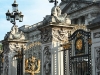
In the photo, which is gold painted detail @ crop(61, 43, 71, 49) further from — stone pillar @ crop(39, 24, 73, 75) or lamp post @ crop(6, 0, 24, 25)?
lamp post @ crop(6, 0, 24, 25)

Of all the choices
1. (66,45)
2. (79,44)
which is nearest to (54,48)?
(66,45)

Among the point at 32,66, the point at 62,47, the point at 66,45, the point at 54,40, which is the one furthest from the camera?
the point at 32,66

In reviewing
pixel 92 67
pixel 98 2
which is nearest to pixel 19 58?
pixel 92 67

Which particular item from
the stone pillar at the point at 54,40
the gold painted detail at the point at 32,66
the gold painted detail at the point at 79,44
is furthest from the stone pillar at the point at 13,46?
the gold painted detail at the point at 79,44

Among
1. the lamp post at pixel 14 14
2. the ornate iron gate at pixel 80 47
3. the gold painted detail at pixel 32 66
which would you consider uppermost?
the lamp post at pixel 14 14

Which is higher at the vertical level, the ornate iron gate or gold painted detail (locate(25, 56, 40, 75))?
the ornate iron gate

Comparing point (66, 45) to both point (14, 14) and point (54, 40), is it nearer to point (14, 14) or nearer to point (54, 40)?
point (54, 40)

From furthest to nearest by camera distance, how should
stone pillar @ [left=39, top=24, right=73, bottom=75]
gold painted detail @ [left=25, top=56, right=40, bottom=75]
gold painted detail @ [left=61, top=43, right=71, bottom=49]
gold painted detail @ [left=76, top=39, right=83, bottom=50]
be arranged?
gold painted detail @ [left=25, top=56, right=40, bottom=75] < stone pillar @ [left=39, top=24, right=73, bottom=75] < gold painted detail @ [left=61, top=43, right=71, bottom=49] < gold painted detail @ [left=76, top=39, right=83, bottom=50]

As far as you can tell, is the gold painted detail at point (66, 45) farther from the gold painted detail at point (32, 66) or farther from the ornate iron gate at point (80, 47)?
the gold painted detail at point (32, 66)

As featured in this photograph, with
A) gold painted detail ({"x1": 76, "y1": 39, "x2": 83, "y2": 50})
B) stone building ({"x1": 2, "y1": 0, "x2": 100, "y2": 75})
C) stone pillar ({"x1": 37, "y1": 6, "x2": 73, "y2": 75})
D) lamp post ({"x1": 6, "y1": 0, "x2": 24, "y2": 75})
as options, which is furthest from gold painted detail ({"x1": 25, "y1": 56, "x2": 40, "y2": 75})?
gold painted detail ({"x1": 76, "y1": 39, "x2": 83, "y2": 50})

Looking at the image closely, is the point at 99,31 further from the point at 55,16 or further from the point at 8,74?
the point at 8,74

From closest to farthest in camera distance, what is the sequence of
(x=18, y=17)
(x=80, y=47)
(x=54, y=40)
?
(x=80, y=47)
(x=54, y=40)
(x=18, y=17)

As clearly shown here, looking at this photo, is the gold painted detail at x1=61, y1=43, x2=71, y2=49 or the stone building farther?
the gold painted detail at x1=61, y1=43, x2=71, y2=49

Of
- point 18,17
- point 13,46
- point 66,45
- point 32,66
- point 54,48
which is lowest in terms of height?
point 32,66
